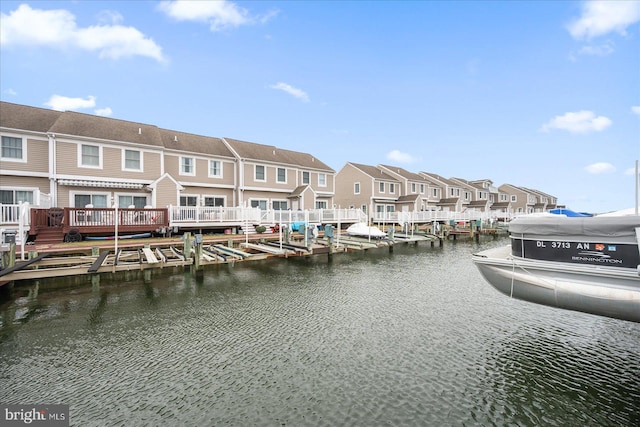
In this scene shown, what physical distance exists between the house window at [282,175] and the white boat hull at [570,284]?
25.2 m

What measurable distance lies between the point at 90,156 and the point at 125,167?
214cm

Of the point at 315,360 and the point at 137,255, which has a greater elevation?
the point at 137,255

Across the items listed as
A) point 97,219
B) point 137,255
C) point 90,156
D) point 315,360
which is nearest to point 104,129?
point 90,156

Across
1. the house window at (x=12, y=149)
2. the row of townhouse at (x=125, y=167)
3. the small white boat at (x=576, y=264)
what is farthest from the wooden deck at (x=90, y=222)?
the small white boat at (x=576, y=264)

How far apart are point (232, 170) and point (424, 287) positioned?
21.2 m

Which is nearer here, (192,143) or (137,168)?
(137,168)

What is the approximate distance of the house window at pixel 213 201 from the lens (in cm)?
2720

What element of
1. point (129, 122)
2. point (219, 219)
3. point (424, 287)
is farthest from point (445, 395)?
point (129, 122)

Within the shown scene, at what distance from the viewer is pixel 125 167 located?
2211 centimetres

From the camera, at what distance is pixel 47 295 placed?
11203 mm

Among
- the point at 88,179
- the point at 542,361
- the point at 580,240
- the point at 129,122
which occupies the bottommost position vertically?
the point at 542,361

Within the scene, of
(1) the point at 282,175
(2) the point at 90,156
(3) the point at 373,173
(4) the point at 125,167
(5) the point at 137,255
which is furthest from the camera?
(3) the point at 373,173

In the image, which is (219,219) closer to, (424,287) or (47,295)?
(47,295)

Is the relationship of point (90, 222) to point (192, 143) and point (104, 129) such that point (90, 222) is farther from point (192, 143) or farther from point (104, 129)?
point (192, 143)
